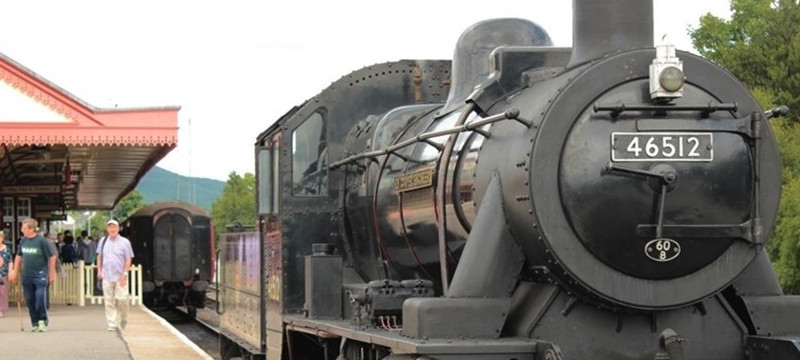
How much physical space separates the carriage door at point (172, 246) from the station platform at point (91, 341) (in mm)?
8550

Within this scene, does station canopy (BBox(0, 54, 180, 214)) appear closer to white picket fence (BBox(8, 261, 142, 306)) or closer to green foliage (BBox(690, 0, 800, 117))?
white picket fence (BBox(8, 261, 142, 306))

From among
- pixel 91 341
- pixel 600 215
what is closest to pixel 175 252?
pixel 91 341

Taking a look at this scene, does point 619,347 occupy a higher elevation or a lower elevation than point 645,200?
lower

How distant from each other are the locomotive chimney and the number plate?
0.61 metres

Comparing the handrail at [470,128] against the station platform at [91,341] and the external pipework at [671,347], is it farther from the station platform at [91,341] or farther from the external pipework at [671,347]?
the station platform at [91,341]

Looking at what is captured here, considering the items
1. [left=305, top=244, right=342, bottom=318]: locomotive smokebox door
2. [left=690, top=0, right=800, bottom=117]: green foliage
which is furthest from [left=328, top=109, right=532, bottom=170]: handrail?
[left=690, top=0, right=800, bottom=117]: green foliage

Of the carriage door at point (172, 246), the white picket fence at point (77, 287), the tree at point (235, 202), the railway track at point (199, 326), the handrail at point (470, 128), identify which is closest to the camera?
the handrail at point (470, 128)

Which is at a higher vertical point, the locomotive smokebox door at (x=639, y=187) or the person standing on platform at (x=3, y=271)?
the locomotive smokebox door at (x=639, y=187)

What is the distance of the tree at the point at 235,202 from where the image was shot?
278 feet

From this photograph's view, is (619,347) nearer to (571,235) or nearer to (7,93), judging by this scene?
(571,235)

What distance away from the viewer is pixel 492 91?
24.1ft

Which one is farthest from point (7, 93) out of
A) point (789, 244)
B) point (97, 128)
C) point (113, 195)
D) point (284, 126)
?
point (113, 195)

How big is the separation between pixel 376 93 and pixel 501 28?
2130 mm

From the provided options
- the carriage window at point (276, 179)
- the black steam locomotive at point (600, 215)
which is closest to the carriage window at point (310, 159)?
the carriage window at point (276, 179)
